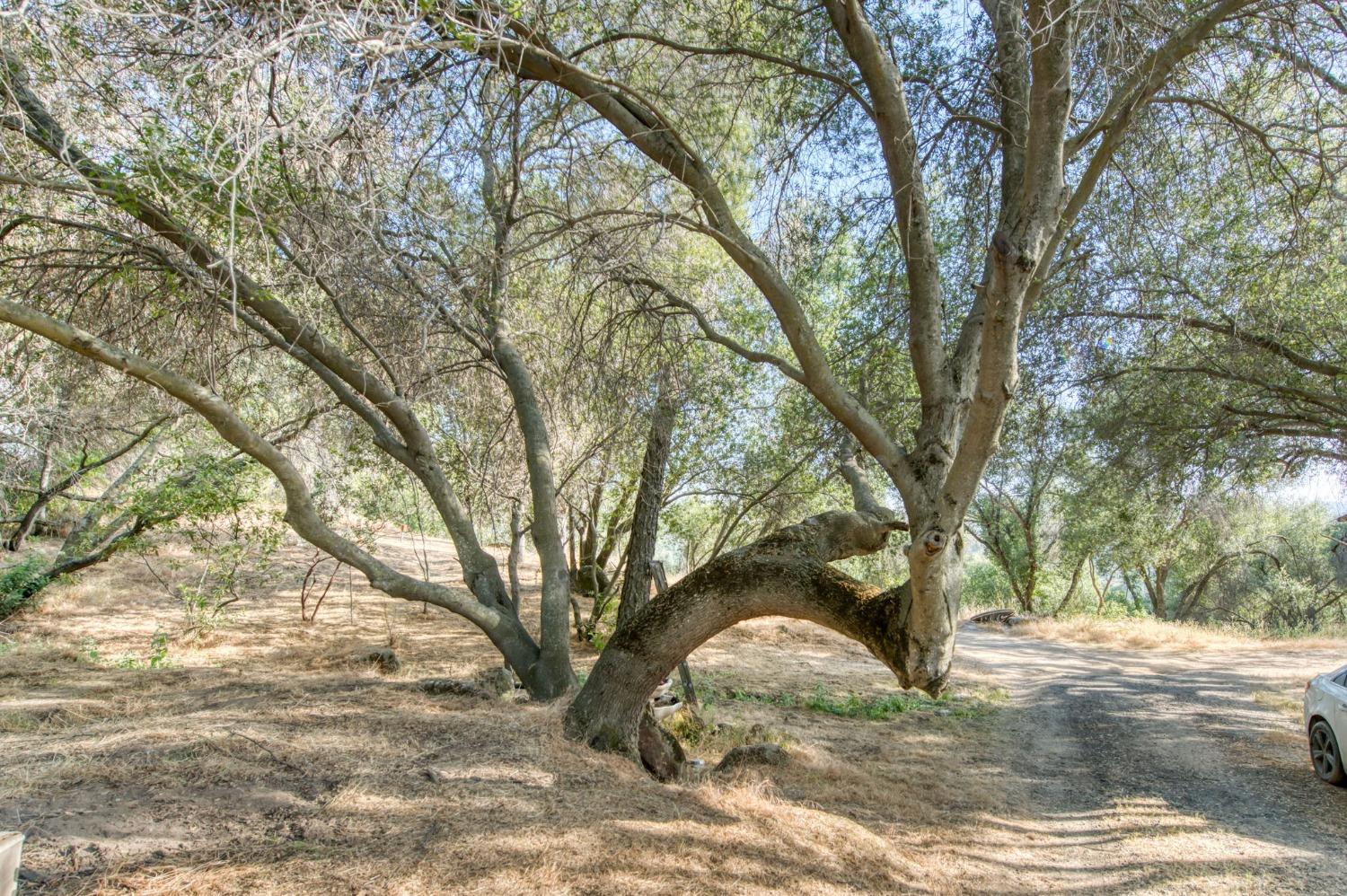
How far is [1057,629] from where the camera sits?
19844 mm

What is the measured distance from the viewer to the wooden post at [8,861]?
2.00 meters

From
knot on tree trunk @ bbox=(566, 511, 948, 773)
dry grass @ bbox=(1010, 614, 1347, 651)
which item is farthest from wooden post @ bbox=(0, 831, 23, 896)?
dry grass @ bbox=(1010, 614, 1347, 651)

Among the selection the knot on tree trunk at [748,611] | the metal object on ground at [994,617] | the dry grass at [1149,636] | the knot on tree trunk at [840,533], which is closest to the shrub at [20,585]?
the knot on tree trunk at [748,611]

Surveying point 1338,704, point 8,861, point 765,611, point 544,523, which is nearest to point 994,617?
point 1338,704

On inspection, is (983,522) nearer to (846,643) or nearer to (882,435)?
(846,643)

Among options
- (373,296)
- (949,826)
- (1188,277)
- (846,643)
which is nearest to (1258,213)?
(1188,277)

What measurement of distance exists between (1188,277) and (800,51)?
223 inches

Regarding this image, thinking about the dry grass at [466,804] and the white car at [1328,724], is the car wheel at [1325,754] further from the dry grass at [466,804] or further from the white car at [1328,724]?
the dry grass at [466,804]

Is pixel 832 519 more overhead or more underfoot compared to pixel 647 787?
more overhead

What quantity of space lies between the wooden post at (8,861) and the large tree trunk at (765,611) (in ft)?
12.3

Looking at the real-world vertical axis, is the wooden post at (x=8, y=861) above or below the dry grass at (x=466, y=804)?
above

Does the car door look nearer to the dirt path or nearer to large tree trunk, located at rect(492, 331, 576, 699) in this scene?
the dirt path

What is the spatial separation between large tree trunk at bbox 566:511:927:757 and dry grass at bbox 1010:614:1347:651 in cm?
1451

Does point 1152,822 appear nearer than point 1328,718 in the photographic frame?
Yes
